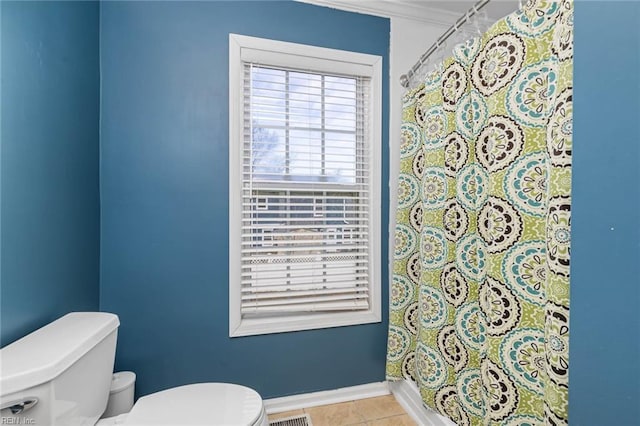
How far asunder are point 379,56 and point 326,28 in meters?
0.34

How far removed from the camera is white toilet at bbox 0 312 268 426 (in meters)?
0.76

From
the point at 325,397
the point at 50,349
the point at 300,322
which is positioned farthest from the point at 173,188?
the point at 325,397

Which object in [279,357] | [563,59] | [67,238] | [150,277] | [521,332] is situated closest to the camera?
[563,59]

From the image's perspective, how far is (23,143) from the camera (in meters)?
0.98

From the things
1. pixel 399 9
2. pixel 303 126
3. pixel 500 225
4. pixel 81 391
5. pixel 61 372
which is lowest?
pixel 81 391

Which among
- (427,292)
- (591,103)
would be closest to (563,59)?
(591,103)

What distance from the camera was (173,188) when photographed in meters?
1.51

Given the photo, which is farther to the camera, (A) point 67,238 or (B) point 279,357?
(B) point 279,357

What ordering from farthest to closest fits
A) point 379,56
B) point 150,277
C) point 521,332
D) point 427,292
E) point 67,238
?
point 379,56 → point 150,277 → point 427,292 → point 67,238 → point 521,332

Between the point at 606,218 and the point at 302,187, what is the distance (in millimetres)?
1275

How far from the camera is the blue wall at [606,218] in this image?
0.59 meters

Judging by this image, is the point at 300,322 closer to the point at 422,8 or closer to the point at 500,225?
the point at 500,225

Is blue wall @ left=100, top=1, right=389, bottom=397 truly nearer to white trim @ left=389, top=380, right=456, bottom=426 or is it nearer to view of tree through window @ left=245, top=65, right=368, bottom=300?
view of tree through window @ left=245, top=65, right=368, bottom=300

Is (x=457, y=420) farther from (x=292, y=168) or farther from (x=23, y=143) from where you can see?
(x=23, y=143)
